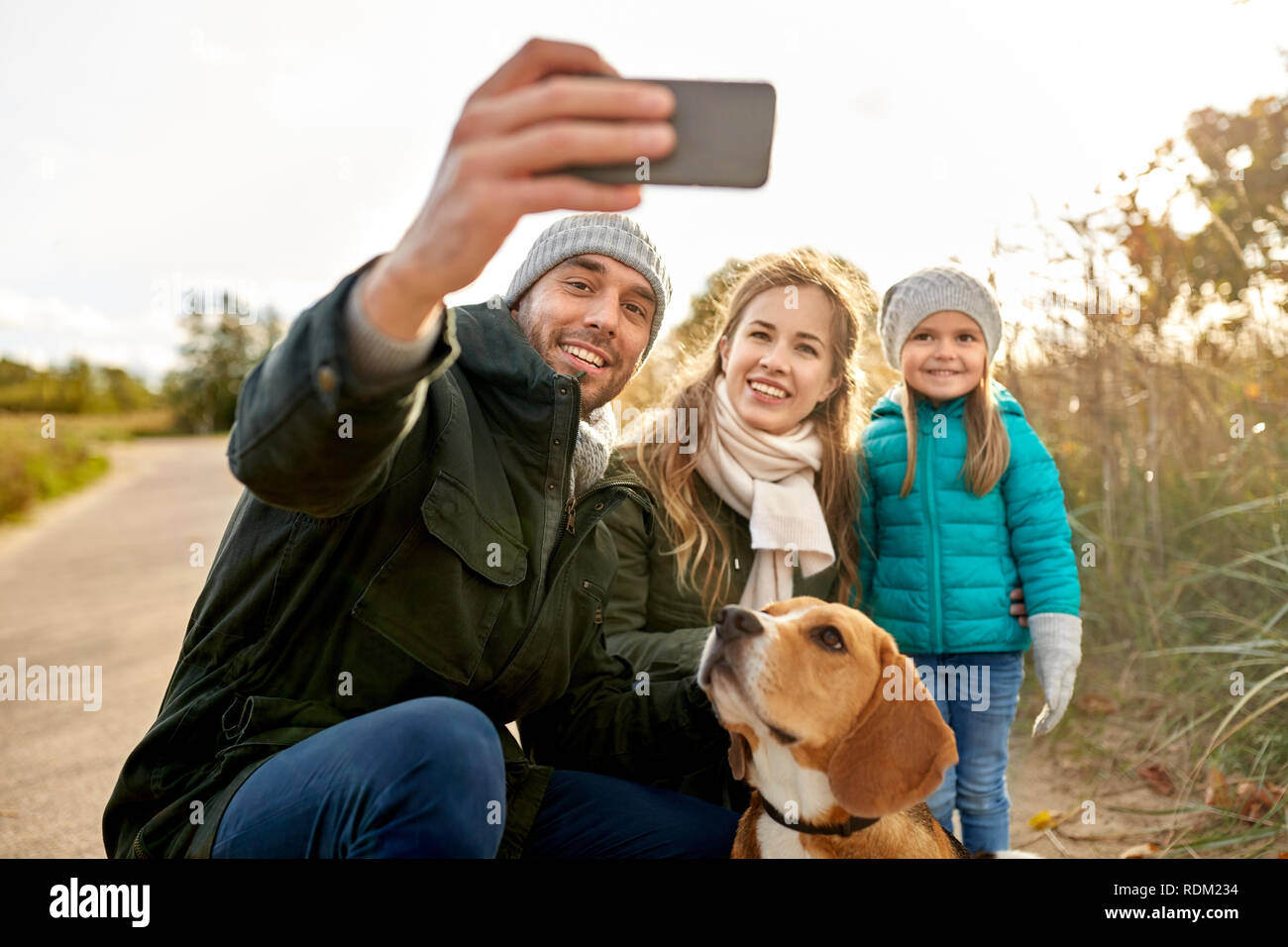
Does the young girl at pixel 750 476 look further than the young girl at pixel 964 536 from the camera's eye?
No

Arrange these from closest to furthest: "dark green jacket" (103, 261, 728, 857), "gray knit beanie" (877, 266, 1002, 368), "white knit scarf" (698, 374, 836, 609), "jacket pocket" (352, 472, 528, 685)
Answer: "dark green jacket" (103, 261, 728, 857) → "jacket pocket" (352, 472, 528, 685) → "white knit scarf" (698, 374, 836, 609) → "gray knit beanie" (877, 266, 1002, 368)

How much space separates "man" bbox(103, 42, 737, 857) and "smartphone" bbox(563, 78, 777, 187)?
4cm

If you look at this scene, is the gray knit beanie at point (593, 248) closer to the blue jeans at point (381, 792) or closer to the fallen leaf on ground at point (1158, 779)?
the blue jeans at point (381, 792)

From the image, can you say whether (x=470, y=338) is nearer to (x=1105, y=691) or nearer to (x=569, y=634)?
(x=569, y=634)

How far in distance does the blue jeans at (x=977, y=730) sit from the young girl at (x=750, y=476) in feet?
1.52

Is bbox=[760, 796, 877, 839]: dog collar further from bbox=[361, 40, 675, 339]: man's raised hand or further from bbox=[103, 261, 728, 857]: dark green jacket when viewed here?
bbox=[361, 40, 675, 339]: man's raised hand

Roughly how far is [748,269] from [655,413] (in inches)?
24.6

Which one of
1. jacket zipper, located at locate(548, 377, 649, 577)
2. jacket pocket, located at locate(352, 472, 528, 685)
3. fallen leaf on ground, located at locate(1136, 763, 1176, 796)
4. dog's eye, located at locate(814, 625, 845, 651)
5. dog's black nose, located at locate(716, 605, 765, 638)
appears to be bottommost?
→ fallen leaf on ground, located at locate(1136, 763, 1176, 796)

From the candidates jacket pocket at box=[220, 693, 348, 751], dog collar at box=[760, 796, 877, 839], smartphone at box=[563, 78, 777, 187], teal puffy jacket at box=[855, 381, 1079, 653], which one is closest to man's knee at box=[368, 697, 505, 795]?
jacket pocket at box=[220, 693, 348, 751]

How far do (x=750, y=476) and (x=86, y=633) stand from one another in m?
5.33

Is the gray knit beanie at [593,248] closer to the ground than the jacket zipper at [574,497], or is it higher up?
higher up

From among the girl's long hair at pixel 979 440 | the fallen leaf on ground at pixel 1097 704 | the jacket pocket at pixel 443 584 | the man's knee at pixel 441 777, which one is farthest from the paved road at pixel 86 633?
the fallen leaf on ground at pixel 1097 704

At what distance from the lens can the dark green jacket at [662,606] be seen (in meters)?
2.70

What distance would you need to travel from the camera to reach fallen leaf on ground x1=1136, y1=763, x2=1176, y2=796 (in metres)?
3.52
